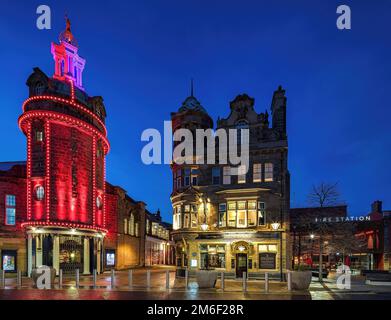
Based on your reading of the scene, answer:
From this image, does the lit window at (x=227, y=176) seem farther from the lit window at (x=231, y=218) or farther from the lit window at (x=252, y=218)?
the lit window at (x=252, y=218)

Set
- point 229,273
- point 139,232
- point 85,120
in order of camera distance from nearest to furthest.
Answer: point 229,273, point 85,120, point 139,232

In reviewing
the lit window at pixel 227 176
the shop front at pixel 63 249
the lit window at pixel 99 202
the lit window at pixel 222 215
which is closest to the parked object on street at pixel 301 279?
the lit window at pixel 222 215

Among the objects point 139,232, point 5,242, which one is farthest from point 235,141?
point 139,232

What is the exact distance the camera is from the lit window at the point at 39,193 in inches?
1330

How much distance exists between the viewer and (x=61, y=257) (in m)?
34.4

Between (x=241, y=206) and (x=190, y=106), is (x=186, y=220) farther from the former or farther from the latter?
(x=190, y=106)

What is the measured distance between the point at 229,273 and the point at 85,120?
2093 cm

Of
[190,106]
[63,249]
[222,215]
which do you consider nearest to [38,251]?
[63,249]

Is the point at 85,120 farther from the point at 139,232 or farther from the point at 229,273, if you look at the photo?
the point at 139,232

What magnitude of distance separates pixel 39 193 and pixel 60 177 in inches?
93.5

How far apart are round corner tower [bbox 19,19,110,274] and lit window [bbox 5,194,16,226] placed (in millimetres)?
1680

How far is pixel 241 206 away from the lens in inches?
1240

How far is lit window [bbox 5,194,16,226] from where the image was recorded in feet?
112

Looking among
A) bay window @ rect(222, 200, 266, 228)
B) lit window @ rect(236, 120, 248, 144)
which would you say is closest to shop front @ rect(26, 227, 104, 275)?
bay window @ rect(222, 200, 266, 228)
